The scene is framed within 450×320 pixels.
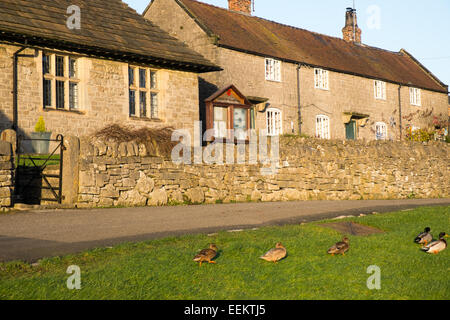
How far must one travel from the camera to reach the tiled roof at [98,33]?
1914cm

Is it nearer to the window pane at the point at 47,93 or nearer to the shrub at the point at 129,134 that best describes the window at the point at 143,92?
the shrub at the point at 129,134

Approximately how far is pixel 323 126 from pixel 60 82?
18.6 meters

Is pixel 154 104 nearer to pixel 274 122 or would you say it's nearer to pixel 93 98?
pixel 93 98

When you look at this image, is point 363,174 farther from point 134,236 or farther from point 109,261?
point 109,261

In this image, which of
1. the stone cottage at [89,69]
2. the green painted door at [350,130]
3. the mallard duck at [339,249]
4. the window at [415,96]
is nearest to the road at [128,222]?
the mallard duck at [339,249]

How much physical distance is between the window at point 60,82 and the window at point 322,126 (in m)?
17.2

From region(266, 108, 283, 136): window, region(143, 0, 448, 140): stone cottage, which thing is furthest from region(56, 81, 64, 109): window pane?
region(266, 108, 283, 136): window

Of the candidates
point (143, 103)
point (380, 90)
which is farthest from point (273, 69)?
point (380, 90)

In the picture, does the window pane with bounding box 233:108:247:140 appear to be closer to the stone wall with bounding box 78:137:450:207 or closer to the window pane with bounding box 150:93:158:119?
the stone wall with bounding box 78:137:450:207

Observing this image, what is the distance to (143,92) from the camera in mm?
23750
